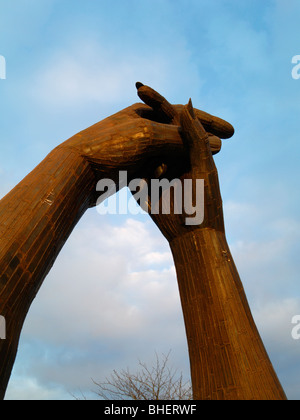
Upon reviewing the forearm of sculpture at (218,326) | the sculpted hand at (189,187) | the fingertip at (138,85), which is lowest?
the forearm of sculpture at (218,326)

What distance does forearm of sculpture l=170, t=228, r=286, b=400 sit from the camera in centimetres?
556

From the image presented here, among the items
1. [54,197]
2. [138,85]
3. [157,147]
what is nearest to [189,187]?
[157,147]

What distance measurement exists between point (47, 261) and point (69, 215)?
751mm

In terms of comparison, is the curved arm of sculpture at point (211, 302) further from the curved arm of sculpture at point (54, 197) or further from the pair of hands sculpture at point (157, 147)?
the curved arm of sculpture at point (54, 197)

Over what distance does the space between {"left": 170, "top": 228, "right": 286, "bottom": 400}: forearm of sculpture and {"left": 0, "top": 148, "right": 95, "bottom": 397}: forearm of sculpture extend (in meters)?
2.17

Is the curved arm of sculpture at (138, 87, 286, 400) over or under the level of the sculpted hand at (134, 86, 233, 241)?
under

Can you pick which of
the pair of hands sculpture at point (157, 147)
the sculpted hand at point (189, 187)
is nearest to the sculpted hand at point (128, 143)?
the pair of hands sculpture at point (157, 147)

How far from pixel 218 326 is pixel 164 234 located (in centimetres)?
199

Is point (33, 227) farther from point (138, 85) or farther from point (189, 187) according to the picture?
point (138, 85)

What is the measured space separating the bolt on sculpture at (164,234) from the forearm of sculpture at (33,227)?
1 cm

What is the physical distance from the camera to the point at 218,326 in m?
6.09

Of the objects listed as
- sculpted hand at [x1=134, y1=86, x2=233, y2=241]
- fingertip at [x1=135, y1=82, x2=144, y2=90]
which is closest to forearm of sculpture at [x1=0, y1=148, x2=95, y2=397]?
sculpted hand at [x1=134, y1=86, x2=233, y2=241]

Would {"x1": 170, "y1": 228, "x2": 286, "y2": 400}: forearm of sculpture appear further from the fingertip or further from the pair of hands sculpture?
the fingertip

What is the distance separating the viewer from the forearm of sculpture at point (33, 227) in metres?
4.24
